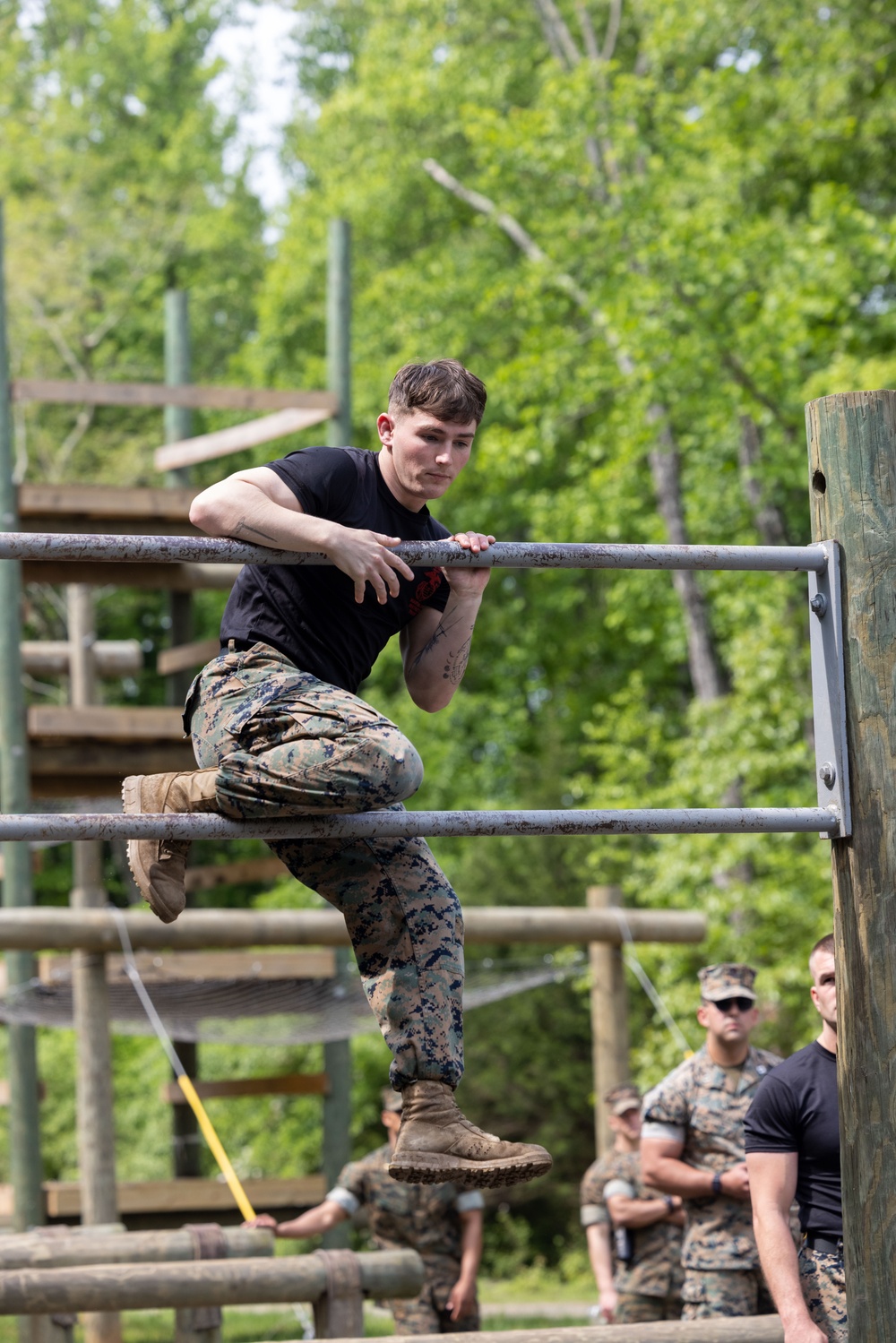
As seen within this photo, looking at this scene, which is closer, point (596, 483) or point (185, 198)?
point (596, 483)

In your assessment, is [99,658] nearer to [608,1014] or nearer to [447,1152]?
[608,1014]

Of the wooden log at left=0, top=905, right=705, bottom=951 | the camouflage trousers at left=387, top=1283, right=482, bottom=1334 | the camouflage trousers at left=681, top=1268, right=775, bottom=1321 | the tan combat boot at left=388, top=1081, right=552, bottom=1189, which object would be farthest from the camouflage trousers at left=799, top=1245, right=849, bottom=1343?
the wooden log at left=0, top=905, right=705, bottom=951

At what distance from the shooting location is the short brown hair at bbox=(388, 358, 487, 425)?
9.76ft

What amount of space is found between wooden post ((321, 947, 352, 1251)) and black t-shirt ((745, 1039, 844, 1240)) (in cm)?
538

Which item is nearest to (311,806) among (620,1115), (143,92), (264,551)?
(264,551)

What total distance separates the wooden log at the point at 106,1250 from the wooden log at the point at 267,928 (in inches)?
Result: 71.3

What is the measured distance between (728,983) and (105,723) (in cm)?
457

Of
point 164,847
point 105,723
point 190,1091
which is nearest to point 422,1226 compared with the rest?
point 190,1091

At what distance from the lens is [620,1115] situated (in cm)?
677

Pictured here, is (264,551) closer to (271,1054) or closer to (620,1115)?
(620,1115)

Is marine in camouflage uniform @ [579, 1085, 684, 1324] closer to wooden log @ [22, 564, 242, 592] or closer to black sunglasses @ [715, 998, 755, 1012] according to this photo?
black sunglasses @ [715, 998, 755, 1012]

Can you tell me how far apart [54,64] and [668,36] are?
16.7 meters

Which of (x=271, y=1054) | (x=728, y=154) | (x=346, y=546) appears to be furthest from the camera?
(x=271, y=1054)

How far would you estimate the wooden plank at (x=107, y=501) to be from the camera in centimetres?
882
